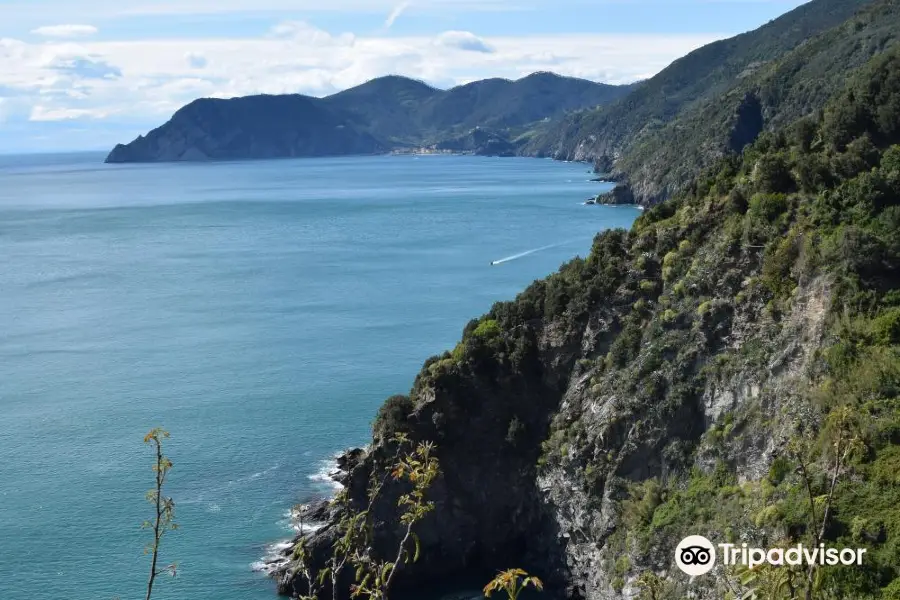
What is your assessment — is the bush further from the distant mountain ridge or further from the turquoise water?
the distant mountain ridge

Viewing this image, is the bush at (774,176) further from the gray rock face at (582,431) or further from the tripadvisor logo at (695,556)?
the tripadvisor logo at (695,556)

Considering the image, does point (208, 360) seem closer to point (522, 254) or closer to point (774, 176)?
point (774, 176)

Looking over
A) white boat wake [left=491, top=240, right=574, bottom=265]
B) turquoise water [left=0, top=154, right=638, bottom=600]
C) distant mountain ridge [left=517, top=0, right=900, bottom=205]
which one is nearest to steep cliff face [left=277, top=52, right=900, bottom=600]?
turquoise water [left=0, top=154, right=638, bottom=600]

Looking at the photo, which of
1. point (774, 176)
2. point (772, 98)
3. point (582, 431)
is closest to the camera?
point (582, 431)

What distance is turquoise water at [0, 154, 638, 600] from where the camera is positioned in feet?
117

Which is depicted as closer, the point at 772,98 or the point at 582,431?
the point at 582,431

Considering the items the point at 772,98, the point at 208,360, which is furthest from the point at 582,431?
the point at 772,98

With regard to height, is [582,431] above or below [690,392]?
below

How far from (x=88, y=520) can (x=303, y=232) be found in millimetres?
83239

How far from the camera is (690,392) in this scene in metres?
29.2

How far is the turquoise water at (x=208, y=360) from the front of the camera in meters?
35.8

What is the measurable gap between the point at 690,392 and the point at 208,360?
35689 mm

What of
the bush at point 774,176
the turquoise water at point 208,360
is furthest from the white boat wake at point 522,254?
the bush at point 774,176

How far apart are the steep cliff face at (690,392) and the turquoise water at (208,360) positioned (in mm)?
7373
